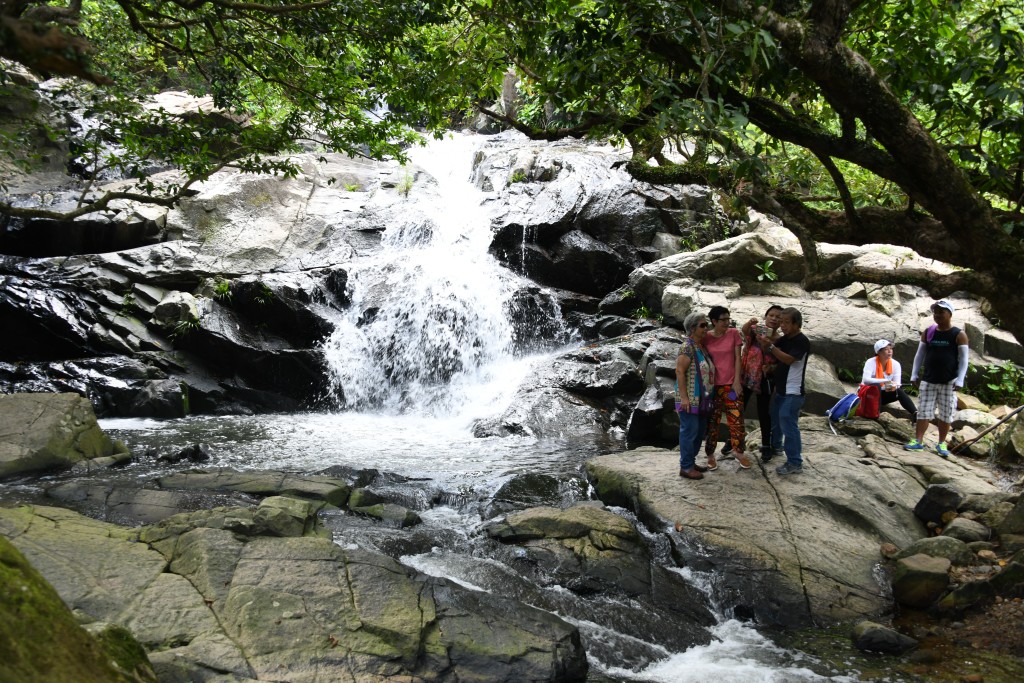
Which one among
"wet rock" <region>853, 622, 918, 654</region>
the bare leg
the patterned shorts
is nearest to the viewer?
"wet rock" <region>853, 622, 918, 654</region>

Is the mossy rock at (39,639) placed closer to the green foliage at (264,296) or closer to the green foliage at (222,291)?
the green foliage at (264,296)

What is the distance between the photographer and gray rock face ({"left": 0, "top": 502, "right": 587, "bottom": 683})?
4082mm

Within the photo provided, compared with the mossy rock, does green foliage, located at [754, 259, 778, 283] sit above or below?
above

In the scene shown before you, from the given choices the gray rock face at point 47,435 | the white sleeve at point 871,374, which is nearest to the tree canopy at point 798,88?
the white sleeve at point 871,374

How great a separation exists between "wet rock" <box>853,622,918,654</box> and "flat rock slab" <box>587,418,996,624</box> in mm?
471

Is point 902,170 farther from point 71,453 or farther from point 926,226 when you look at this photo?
point 71,453

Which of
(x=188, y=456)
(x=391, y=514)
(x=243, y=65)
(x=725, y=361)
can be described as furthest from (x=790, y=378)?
(x=243, y=65)

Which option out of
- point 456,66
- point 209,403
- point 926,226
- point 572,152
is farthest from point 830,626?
point 572,152

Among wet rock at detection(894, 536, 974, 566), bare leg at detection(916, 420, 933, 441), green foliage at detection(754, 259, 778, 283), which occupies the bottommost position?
wet rock at detection(894, 536, 974, 566)

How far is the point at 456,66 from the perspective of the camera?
27.3ft

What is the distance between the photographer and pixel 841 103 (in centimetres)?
572

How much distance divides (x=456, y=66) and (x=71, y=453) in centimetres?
651

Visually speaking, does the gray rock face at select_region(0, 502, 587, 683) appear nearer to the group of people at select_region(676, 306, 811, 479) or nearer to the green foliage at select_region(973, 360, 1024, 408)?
the group of people at select_region(676, 306, 811, 479)

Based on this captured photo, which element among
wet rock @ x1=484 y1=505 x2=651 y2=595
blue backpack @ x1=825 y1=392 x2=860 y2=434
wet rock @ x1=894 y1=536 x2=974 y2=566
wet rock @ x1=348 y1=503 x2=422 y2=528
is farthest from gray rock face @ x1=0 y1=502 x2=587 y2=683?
blue backpack @ x1=825 y1=392 x2=860 y2=434
